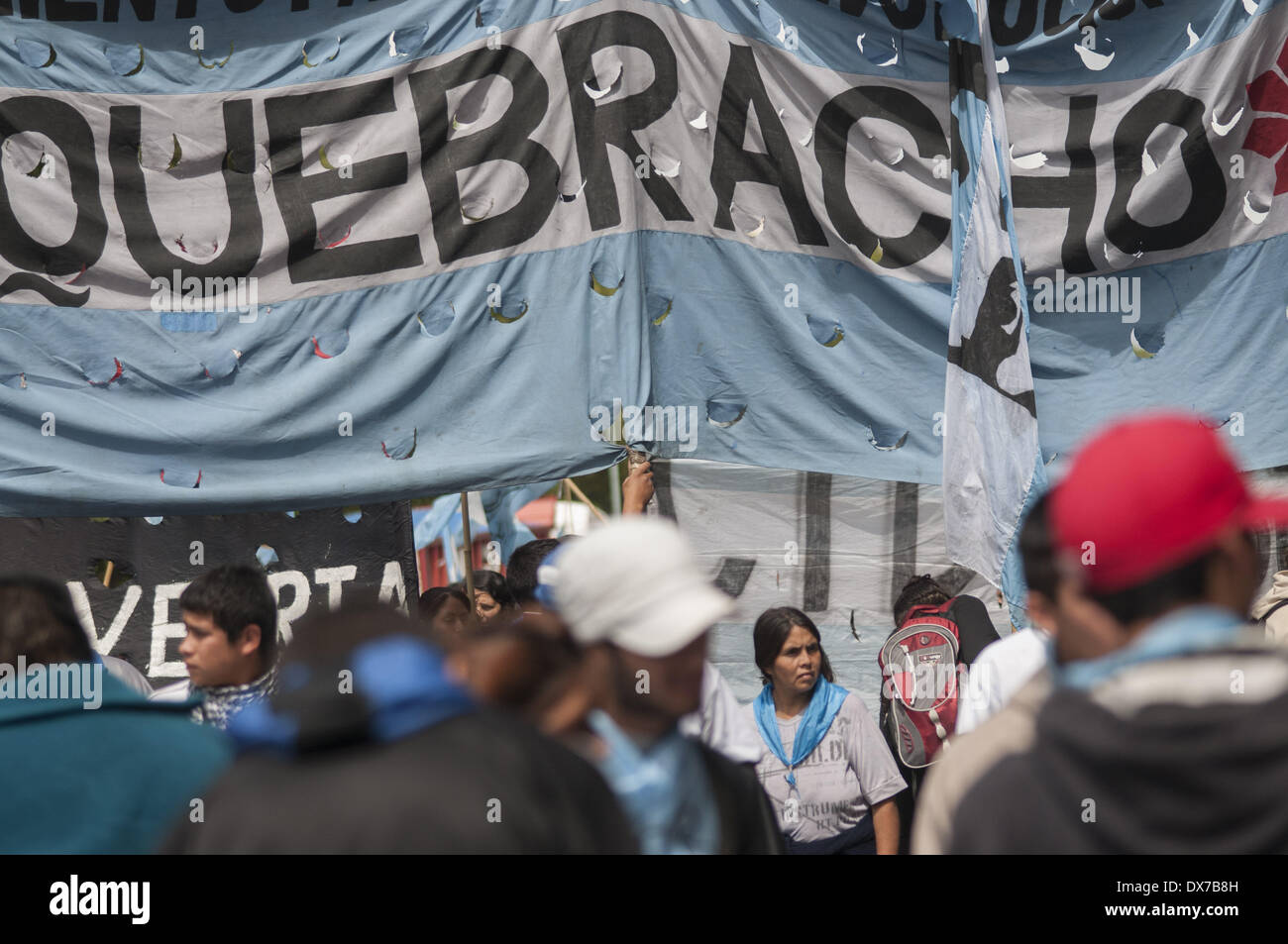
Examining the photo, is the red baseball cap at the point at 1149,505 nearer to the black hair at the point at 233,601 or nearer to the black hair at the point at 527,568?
the black hair at the point at 233,601

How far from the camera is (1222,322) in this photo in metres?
4.74

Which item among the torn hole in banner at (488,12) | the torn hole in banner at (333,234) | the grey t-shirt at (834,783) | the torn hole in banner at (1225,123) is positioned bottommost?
the grey t-shirt at (834,783)

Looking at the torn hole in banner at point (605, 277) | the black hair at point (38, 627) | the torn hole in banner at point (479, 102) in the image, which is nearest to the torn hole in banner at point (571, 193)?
the torn hole in banner at point (605, 277)

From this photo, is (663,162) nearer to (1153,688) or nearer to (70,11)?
(70,11)

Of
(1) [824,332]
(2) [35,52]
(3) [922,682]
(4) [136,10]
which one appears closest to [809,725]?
(3) [922,682]

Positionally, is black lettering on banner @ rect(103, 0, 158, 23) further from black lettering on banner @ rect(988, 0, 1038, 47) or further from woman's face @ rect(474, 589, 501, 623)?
black lettering on banner @ rect(988, 0, 1038, 47)

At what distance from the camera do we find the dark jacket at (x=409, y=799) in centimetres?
115

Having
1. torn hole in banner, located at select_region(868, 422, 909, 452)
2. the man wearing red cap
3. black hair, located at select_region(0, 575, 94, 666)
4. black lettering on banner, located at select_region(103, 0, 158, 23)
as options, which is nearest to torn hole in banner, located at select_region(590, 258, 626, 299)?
torn hole in banner, located at select_region(868, 422, 909, 452)

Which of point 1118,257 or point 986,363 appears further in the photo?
point 1118,257

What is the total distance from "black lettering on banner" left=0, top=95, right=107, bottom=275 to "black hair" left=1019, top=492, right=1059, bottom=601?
13.6 feet

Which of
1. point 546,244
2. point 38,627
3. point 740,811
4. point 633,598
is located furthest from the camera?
point 546,244

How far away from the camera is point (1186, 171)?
4.80 metres
